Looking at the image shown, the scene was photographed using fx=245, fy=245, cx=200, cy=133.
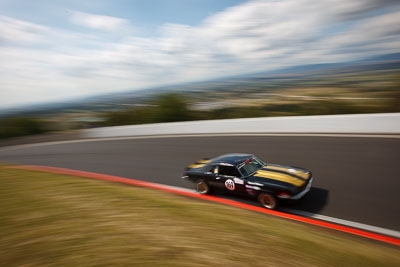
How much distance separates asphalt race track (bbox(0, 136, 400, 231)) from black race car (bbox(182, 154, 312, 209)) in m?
0.60

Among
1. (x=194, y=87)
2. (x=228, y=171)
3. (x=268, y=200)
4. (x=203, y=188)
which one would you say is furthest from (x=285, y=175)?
(x=194, y=87)

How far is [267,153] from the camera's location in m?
9.95

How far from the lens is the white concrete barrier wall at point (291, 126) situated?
34.3ft

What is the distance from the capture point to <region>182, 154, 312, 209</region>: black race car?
549cm

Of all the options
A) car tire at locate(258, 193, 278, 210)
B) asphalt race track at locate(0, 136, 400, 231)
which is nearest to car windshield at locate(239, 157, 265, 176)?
car tire at locate(258, 193, 278, 210)

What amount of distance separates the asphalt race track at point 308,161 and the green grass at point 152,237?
1.34m

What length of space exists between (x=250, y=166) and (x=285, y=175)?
0.90 metres

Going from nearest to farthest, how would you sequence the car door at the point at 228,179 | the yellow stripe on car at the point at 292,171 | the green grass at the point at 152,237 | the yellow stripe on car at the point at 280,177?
the green grass at the point at 152,237 → the yellow stripe on car at the point at 280,177 → the yellow stripe on car at the point at 292,171 → the car door at the point at 228,179

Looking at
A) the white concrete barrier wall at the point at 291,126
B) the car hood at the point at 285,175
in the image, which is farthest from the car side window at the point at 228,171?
the white concrete barrier wall at the point at 291,126

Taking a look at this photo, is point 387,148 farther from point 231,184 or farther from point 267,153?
point 231,184

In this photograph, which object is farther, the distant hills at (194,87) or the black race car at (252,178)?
the distant hills at (194,87)

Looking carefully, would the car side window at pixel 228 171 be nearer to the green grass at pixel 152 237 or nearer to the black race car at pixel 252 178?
the black race car at pixel 252 178

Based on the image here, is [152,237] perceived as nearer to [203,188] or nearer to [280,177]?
[203,188]

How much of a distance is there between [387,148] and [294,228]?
6652mm
